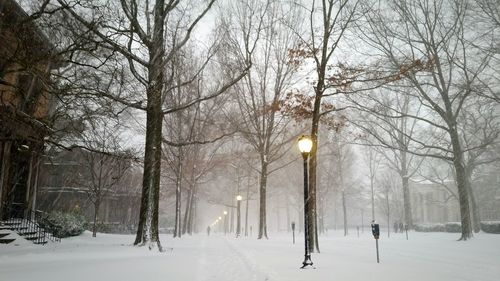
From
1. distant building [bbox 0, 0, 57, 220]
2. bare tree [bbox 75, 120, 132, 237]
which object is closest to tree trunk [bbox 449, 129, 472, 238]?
bare tree [bbox 75, 120, 132, 237]

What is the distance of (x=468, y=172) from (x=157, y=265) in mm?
30387

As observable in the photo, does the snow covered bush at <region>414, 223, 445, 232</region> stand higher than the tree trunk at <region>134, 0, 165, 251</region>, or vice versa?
the tree trunk at <region>134, 0, 165, 251</region>

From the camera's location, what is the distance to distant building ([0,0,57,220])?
27.8 feet

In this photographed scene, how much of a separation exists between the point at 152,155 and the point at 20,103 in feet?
29.3

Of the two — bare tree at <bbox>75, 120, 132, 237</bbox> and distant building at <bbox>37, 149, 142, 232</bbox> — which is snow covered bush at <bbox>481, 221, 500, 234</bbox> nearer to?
bare tree at <bbox>75, 120, 132, 237</bbox>

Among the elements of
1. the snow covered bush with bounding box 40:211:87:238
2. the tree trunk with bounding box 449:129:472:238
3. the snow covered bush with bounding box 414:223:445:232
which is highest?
the tree trunk with bounding box 449:129:472:238

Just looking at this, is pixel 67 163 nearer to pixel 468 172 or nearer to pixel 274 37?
pixel 274 37

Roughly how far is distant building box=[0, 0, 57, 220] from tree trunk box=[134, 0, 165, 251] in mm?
3483

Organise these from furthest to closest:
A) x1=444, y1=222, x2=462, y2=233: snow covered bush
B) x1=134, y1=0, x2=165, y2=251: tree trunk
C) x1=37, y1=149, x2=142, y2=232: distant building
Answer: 1. x1=37, y1=149, x2=142, y2=232: distant building
2. x1=444, y1=222, x2=462, y2=233: snow covered bush
3. x1=134, y1=0, x2=165, y2=251: tree trunk

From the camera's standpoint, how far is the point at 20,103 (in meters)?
17.7

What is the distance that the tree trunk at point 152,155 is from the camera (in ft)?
43.7

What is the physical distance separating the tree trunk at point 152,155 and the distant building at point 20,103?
3483 mm

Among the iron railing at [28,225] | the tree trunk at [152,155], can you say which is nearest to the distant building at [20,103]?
the iron railing at [28,225]

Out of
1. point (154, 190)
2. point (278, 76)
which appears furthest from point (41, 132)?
point (278, 76)
